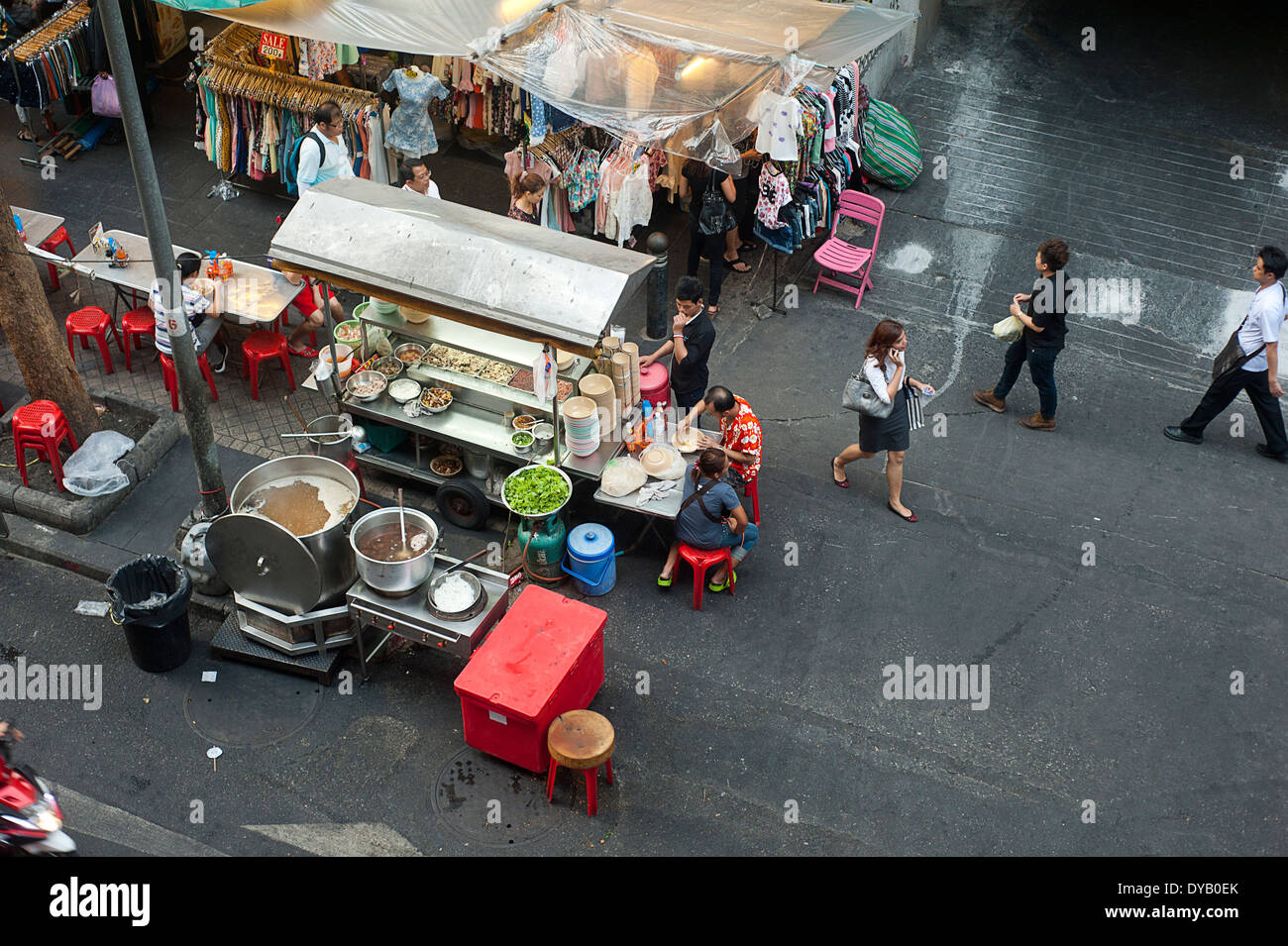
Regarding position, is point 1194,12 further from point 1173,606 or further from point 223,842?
point 223,842

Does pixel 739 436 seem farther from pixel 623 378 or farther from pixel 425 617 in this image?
pixel 425 617

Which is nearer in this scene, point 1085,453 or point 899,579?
point 899,579

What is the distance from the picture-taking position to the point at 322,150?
12.3 m

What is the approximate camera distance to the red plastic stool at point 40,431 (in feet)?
33.4

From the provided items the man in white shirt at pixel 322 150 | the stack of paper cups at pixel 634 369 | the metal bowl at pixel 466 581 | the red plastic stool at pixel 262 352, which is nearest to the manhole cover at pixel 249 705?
the metal bowl at pixel 466 581

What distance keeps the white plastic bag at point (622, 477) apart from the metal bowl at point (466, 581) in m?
1.46

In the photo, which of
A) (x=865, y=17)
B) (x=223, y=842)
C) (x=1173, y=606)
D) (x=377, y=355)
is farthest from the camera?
(x=865, y=17)

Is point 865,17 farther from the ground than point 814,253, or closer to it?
farther from the ground

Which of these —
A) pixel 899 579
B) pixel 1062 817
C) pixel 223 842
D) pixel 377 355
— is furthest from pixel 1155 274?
pixel 223 842

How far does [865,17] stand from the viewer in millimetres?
12438

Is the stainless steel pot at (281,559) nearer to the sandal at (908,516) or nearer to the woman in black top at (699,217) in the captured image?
the sandal at (908,516)

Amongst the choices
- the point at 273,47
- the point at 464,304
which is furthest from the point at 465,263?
the point at 273,47

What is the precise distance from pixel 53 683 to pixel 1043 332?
891 centimetres

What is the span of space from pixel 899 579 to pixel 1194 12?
39.8ft
